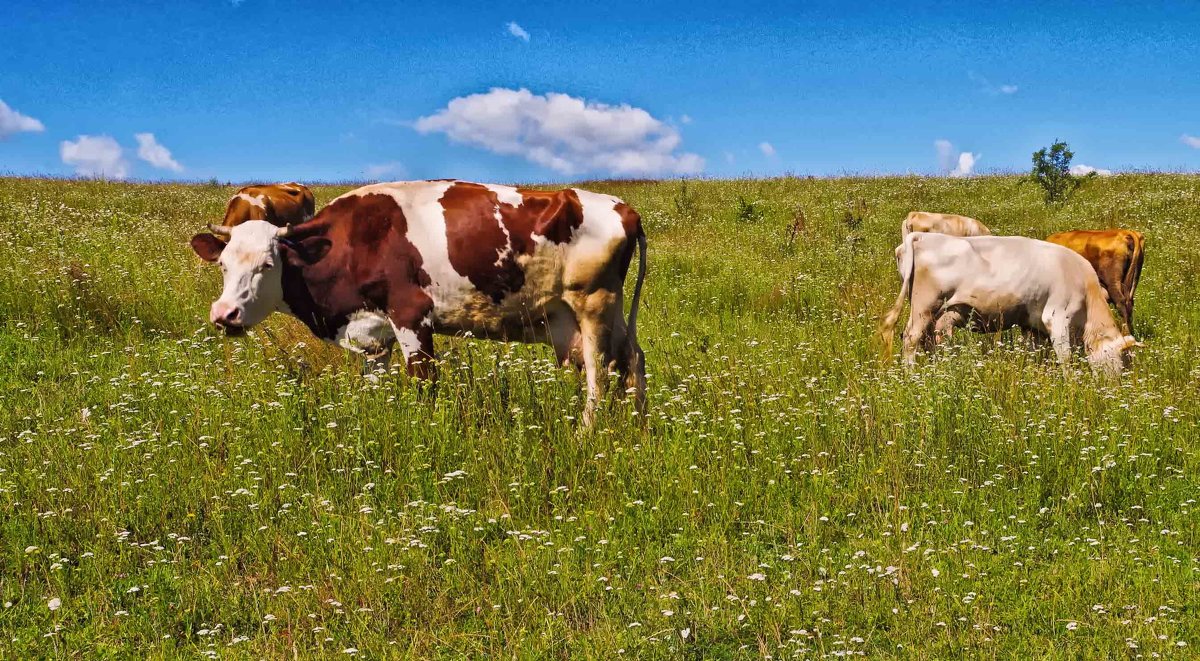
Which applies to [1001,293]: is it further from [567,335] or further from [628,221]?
[567,335]

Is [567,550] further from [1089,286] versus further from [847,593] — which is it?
[1089,286]

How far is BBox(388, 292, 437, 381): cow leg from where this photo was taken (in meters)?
7.09

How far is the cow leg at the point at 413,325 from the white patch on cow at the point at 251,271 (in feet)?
3.56

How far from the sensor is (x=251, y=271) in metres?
7.25

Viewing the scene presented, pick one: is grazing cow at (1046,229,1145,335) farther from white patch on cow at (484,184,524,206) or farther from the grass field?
white patch on cow at (484,184,524,206)

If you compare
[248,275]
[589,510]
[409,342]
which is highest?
[248,275]

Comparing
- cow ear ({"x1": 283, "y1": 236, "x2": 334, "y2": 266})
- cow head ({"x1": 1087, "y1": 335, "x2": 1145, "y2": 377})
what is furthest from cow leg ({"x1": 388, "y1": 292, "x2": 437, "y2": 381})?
cow head ({"x1": 1087, "y1": 335, "x2": 1145, "y2": 377})

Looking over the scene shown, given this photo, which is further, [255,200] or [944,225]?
[944,225]

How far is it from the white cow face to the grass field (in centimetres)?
52

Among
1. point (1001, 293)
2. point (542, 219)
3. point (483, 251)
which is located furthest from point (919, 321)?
point (483, 251)

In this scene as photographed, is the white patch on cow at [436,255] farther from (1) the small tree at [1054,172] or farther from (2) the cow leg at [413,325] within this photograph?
(1) the small tree at [1054,172]

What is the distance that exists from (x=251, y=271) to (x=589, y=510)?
378cm

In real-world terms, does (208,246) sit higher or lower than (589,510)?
higher

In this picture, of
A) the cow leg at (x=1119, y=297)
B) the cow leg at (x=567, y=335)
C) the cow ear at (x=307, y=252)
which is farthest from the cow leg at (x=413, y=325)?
the cow leg at (x=1119, y=297)
